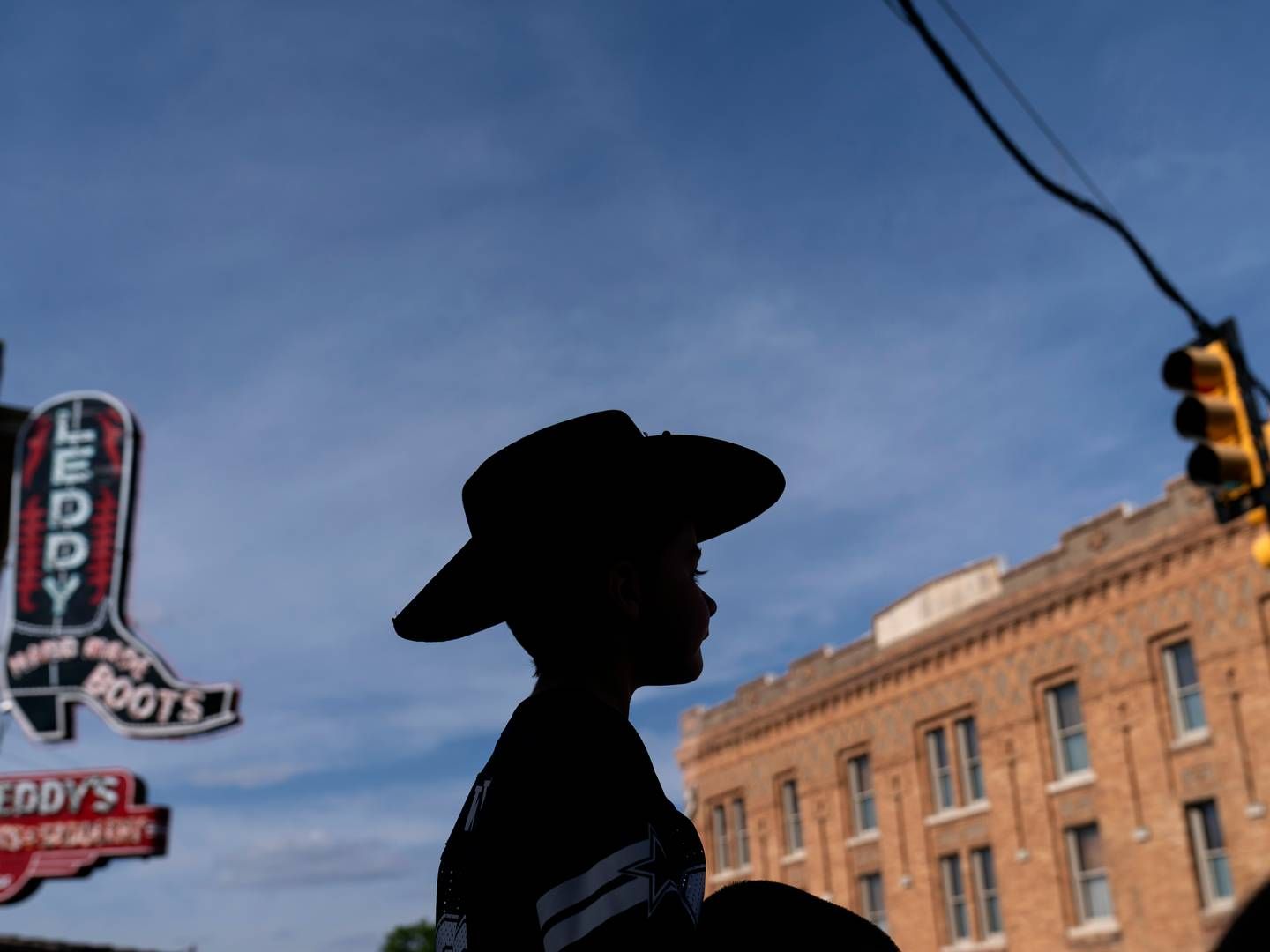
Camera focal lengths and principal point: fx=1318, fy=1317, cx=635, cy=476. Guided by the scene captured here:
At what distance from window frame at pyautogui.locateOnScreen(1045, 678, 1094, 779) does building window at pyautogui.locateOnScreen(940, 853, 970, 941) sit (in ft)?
12.1

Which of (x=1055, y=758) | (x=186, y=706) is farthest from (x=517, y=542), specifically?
(x=1055, y=758)

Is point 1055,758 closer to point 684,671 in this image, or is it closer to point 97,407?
point 97,407

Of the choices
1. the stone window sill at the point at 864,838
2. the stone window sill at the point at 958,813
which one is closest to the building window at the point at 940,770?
the stone window sill at the point at 958,813

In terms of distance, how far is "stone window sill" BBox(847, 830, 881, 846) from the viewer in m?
32.8

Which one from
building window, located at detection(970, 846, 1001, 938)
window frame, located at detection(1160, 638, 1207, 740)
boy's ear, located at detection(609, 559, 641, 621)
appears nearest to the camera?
boy's ear, located at detection(609, 559, 641, 621)

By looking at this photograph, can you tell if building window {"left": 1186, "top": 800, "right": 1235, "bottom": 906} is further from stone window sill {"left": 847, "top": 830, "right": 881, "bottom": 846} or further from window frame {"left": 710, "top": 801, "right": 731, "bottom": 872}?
A: window frame {"left": 710, "top": 801, "right": 731, "bottom": 872}

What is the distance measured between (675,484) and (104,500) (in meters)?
23.7

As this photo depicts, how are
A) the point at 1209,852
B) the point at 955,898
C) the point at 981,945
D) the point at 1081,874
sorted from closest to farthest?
the point at 1209,852
the point at 1081,874
the point at 981,945
the point at 955,898

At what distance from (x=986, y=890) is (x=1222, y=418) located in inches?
977

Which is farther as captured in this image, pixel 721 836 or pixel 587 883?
pixel 721 836

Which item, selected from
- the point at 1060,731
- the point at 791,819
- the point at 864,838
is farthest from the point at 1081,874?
the point at 791,819

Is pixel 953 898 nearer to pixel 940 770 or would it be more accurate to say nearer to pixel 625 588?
pixel 940 770

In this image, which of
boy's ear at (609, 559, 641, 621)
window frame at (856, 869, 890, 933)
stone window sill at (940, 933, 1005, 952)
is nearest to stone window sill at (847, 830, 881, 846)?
window frame at (856, 869, 890, 933)

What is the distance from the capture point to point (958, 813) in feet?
99.1
